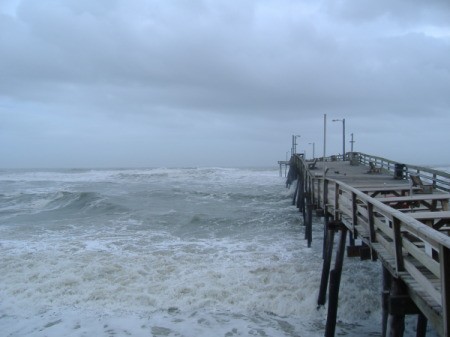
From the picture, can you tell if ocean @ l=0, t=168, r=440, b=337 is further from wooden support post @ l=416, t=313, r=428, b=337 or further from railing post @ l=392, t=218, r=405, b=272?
railing post @ l=392, t=218, r=405, b=272

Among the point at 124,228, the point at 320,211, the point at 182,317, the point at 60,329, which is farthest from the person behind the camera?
the point at 124,228

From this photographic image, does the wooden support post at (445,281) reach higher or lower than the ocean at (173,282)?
higher

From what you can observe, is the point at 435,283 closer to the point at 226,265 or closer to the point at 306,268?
the point at 306,268

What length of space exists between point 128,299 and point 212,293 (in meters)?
2.20

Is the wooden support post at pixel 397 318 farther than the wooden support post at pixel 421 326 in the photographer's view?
No

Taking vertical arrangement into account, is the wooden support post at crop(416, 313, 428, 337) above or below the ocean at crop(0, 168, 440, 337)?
above

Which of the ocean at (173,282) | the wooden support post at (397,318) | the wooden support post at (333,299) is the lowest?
the ocean at (173,282)

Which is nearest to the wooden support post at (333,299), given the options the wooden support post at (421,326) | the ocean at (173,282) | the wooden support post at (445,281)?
the ocean at (173,282)

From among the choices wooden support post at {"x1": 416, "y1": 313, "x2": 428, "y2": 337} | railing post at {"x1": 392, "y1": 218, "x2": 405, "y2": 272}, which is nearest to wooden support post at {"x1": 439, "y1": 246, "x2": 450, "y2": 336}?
railing post at {"x1": 392, "y1": 218, "x2": 405, "y2": 272}

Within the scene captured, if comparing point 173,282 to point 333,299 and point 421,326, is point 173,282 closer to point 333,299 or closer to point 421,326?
point 333,299

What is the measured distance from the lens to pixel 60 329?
8.21 m

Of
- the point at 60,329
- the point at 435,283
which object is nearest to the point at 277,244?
the point at 60,329

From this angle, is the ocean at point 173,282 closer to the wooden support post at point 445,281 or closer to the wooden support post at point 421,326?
the wooden support post at point 421,326

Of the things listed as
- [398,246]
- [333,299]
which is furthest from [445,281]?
[333,299]
